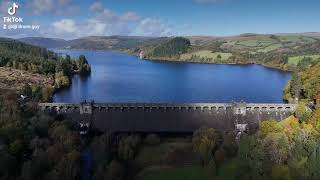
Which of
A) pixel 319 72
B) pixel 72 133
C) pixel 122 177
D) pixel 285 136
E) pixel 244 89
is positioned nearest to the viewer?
pixel 122 177

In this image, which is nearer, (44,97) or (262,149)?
(262,149)

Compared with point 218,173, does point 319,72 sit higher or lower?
higher

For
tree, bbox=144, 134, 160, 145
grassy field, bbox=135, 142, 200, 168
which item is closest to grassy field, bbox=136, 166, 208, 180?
grassy field, bbox=135, 142, 200, 168

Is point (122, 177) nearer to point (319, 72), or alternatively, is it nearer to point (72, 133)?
point (72, 133)

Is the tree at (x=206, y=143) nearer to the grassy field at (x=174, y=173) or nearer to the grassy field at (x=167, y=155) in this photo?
the grassy field at (x=167, y=155)

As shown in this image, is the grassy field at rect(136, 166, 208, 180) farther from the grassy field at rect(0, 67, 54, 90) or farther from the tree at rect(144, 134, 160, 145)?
the grassy field at rect(0, 67, 54, 90)

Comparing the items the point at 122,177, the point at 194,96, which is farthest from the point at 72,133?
the point at 194,96
